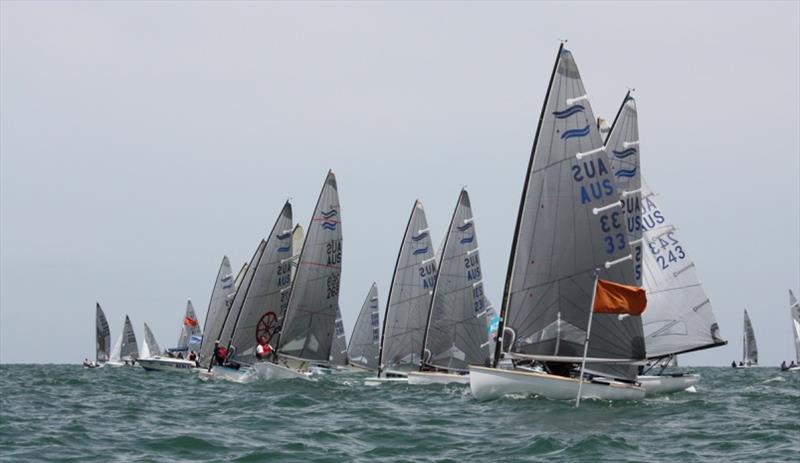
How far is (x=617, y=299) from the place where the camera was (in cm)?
3042

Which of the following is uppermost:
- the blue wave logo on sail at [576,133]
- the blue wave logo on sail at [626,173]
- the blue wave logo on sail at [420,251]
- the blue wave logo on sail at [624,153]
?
the blue wave logo on sail at [624,153]

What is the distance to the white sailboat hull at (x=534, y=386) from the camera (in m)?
30.1

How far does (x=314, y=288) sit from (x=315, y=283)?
241mm

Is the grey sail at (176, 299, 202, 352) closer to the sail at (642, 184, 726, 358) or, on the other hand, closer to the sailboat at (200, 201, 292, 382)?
the sailboat at (200, 201, 292, 382)

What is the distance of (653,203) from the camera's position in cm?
4575

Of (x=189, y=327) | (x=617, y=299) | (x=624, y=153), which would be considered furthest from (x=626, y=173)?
(x=189, y=327)

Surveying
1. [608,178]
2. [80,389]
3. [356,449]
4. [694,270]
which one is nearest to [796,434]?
[356,449]

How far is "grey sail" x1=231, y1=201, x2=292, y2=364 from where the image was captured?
53750 millimetres

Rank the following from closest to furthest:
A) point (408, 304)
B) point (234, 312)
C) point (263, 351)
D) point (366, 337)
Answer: point (263, 351) < point (408, 304) < point (234, 312) < point (366, 337)

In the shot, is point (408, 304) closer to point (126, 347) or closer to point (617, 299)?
point (617, 299)

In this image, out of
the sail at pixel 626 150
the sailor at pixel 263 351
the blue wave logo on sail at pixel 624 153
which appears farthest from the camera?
the sailor at pixel 263 351

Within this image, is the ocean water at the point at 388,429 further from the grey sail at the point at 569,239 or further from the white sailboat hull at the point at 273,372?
the white sailboat hull at the point at 273,372

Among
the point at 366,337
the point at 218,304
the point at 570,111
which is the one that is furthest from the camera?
the point at 366,337

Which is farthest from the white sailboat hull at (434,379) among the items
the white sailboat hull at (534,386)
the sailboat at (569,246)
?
the white sailboat hull at (534,386)
